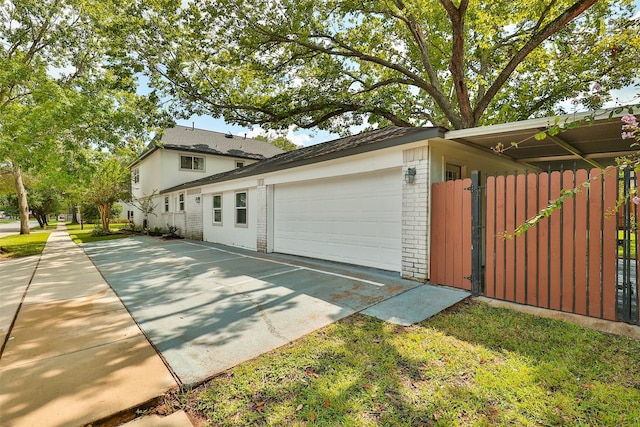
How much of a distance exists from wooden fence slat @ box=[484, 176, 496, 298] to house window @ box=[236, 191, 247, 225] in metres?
8.14

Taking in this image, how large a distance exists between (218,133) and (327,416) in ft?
72.4

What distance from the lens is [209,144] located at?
19.2 metres

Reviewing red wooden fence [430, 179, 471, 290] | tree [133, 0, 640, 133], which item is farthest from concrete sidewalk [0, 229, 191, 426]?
tree [133, 0, 640, 133]

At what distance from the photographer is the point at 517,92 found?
11.8 m

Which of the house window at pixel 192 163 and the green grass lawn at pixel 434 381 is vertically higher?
the house window at pixel 192 163

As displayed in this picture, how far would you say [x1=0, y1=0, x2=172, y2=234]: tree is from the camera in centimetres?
846

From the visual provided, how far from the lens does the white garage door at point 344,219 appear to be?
636 centimetres

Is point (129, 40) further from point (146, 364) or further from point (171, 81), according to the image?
point (146, 364)

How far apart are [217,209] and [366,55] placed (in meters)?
8.34

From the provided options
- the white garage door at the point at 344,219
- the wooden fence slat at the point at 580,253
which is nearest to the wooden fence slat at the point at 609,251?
the wooden fence slat at the point at 580,253

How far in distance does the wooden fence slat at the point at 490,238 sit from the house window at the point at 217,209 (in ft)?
33.7

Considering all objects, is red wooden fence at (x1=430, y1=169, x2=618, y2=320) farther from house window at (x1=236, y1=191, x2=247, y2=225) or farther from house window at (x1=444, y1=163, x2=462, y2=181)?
A: house window at (x1=236, y1=191, x2=247, y2=225)

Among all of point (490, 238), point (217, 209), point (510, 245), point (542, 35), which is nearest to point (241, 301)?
point (490, 238)

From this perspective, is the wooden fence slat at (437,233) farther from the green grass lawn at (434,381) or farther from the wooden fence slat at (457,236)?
the green grass lawn at (434,381)
